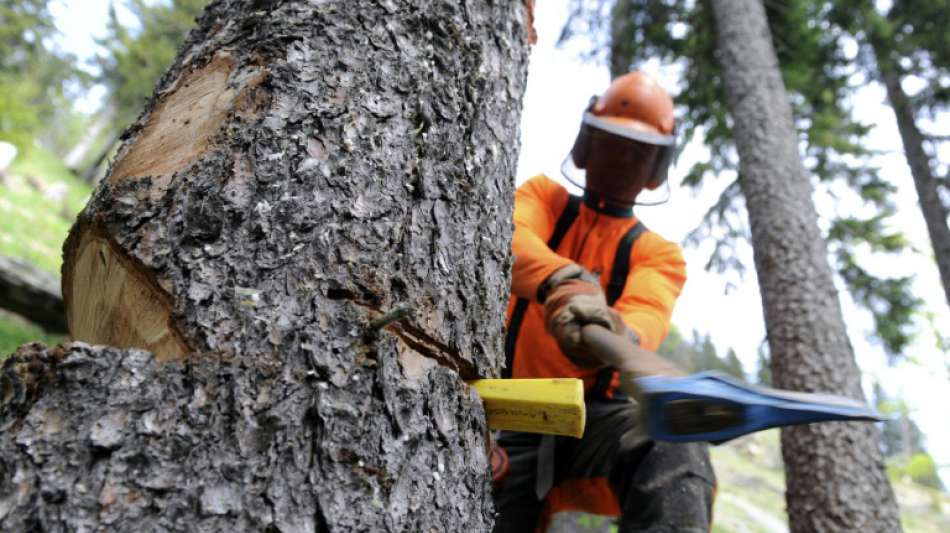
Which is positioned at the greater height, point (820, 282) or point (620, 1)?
point (620, 1)

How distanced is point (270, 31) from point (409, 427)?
860mm

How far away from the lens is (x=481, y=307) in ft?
4.21

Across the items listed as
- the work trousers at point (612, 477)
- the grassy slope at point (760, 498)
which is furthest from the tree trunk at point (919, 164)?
the work trousers at point (612, 477)

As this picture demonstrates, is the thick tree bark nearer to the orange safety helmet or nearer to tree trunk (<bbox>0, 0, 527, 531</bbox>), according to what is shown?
the orange safety helmet

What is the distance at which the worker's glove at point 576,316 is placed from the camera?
2.01m

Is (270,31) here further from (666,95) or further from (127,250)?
(666,95)

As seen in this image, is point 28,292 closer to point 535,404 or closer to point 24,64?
point 24,64

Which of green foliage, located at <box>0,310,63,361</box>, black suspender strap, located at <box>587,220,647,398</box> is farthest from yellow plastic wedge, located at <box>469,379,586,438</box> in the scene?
green foliage, located at <box>0,310,63,361</box>

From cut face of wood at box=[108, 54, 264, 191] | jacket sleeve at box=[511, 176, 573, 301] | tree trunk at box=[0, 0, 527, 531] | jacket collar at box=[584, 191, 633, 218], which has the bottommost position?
jacket collar at box=[584, 191, 633, 218]

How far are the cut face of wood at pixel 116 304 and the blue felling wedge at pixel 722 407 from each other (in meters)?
0.95

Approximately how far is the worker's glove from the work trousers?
0.92ft

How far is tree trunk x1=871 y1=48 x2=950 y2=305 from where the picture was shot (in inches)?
320

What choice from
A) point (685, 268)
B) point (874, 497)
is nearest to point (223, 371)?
point (685, 268)

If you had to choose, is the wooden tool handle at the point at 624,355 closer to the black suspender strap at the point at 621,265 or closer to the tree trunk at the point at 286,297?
the tree trunk at the point at 286,297
